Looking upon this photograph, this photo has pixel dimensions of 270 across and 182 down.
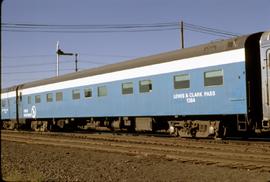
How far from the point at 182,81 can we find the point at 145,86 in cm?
242

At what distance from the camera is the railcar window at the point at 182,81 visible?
51.3 ft

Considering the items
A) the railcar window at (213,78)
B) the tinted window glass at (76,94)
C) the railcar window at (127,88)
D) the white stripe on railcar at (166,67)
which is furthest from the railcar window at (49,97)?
the railcar window at (213,78)

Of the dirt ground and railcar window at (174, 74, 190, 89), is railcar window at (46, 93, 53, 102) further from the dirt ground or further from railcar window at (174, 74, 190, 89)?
the dirt ground

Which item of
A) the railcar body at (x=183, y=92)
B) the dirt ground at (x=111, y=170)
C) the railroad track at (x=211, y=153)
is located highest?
the railcar body at (x=183, y=92)

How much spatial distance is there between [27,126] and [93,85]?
1151 cm

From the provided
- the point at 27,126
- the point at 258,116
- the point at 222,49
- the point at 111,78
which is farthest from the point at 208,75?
the point at 27,126

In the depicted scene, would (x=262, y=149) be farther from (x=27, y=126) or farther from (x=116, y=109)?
(x=27, y=126)

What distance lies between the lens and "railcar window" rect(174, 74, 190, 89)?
15.6 meters

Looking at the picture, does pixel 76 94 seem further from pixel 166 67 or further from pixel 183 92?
pixel 183 92

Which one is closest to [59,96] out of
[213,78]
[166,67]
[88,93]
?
[88,93]

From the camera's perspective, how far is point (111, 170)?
9.48 meters

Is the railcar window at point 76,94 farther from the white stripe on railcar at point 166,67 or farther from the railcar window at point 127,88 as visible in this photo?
the railcar window at point 127,88

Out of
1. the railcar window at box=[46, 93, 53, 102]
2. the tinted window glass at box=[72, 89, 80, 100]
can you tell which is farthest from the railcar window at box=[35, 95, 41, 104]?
the tinted window glass at box=[72, 89, 80, 100]

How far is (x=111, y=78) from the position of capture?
2023 centimetres
